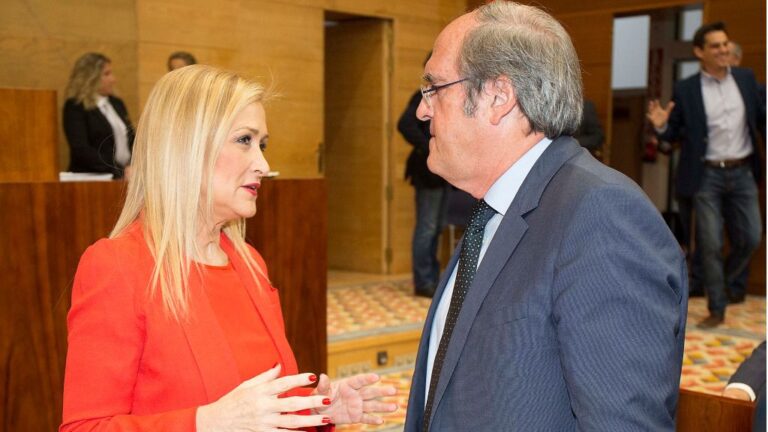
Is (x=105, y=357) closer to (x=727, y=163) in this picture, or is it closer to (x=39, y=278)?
(x=39, y=278)

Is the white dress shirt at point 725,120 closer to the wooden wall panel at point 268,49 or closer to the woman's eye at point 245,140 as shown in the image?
the wooden wall panel at point 268,49

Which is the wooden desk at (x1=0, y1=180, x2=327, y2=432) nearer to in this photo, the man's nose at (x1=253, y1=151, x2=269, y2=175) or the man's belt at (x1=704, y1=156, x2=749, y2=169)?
the man's nose at (x1=253, y1=151, x2=269, y2=175)

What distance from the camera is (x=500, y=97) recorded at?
58.8 inches

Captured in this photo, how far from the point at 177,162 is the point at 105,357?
0.41m

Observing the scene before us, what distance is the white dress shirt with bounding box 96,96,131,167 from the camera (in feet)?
17.7

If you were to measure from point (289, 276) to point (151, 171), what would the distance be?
1.55m

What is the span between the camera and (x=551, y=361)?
4.31 feet

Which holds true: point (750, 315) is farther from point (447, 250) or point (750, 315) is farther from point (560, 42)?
point (560, 42)

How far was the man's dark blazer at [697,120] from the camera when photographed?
557 cm

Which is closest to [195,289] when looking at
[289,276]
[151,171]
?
[151,171]

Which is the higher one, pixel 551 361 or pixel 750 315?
pixel 551 361

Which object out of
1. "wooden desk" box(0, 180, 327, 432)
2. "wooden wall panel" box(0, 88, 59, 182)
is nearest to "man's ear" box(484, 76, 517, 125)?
"wooden desk" box(0, 180, 327, 432)

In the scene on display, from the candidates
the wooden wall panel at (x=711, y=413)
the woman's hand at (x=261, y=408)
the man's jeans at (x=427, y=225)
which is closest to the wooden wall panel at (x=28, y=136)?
the woman's hand at (x=261, y=408)

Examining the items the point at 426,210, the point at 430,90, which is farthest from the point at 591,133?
the point at 430,90
